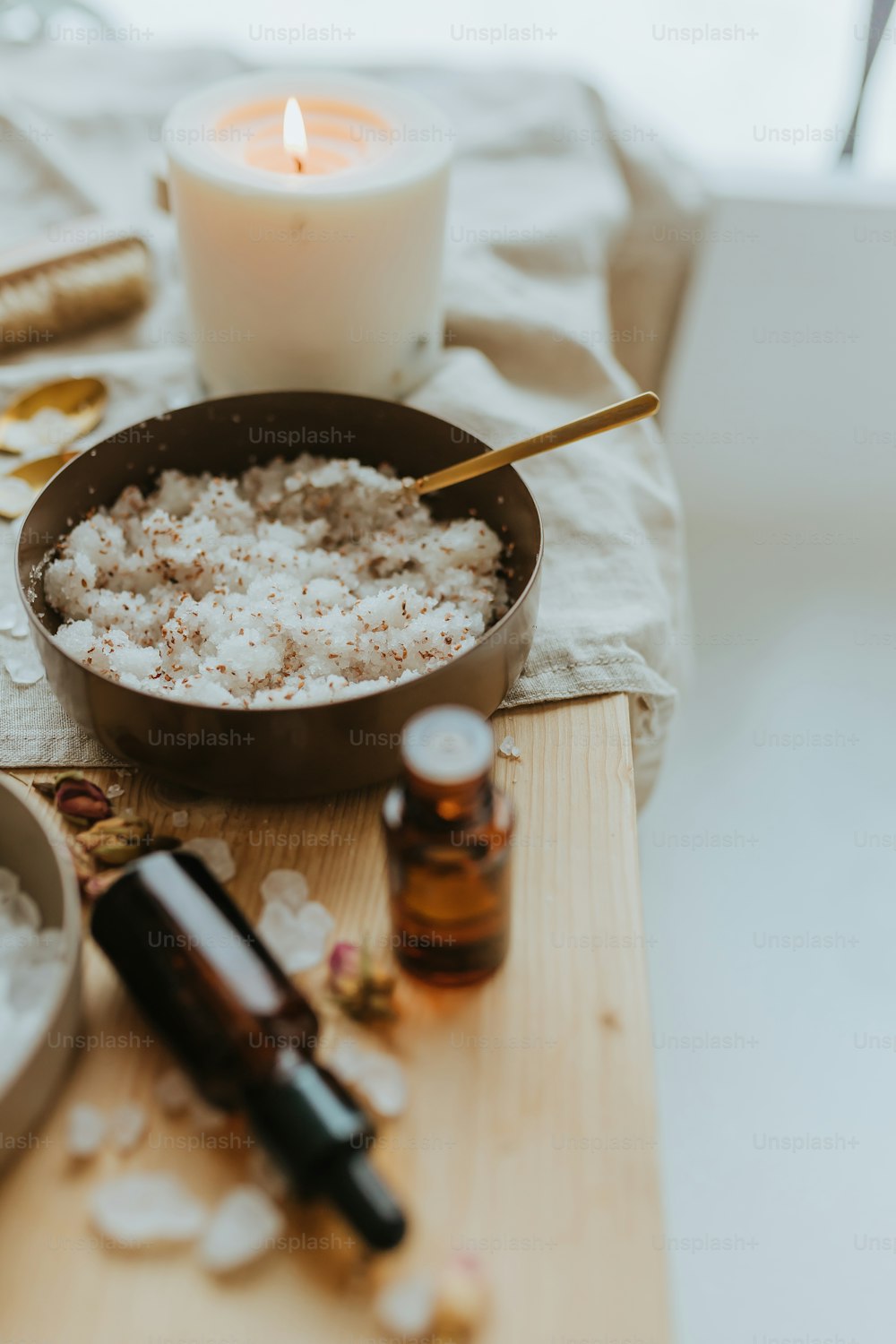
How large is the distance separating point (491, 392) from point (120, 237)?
1.39 ft

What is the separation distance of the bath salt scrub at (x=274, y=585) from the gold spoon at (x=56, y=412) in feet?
0.69

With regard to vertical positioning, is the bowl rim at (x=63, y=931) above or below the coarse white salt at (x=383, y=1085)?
above

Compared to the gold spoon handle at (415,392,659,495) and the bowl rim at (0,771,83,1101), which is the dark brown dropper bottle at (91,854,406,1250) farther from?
the gold spoon handle at (415,392,659,495)

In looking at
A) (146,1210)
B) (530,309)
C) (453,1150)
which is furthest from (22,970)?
(530,309)

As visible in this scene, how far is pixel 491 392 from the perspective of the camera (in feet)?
3.41

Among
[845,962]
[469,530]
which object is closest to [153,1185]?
[469,530]

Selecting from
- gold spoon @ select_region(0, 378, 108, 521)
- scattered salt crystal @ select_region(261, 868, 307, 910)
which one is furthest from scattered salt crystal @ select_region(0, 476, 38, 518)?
scattered salt crystal @ select_region(261, 868, 307, 910)

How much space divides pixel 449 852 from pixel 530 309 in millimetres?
740

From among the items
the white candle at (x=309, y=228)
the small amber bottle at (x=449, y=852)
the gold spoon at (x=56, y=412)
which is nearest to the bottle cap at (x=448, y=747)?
the small amber bottle at (x=449, y=852)

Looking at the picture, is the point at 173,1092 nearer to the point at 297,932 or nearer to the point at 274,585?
the point at 297,932

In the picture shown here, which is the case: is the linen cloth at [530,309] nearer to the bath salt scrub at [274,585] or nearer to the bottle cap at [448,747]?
the bath salt scrub at [274,585]

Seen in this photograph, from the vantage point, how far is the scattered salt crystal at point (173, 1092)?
57 centimetres

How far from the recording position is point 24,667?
31.5 inches

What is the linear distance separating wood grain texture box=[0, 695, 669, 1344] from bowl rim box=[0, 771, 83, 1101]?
0.07m
